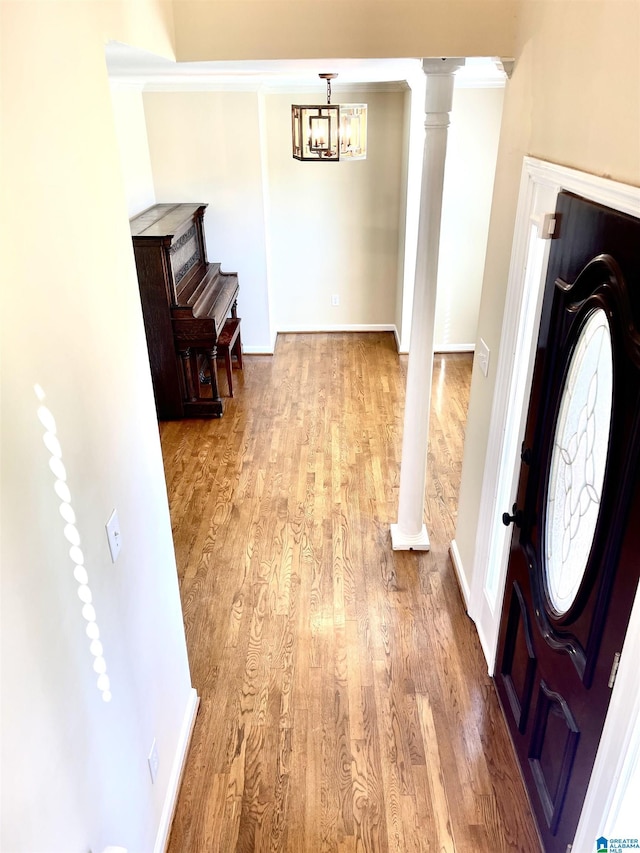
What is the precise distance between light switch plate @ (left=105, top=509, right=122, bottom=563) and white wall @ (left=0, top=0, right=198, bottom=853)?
3 cm

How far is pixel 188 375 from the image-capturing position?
5.06m

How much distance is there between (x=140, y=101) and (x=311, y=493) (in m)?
3.77

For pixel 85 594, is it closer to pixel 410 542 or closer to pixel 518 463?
pixel 518 463

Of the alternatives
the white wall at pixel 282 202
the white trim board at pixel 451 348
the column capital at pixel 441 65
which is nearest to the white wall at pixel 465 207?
the white trim board at pixel 451 348

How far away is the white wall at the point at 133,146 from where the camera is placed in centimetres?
473

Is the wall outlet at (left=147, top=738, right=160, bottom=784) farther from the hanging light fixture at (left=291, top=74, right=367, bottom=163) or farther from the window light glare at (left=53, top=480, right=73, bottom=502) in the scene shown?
the hanging light fixture at (left=291, top=74, right=367, bottom=163)

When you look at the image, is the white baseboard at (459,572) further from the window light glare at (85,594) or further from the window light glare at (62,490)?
the window light glare at (62,490)

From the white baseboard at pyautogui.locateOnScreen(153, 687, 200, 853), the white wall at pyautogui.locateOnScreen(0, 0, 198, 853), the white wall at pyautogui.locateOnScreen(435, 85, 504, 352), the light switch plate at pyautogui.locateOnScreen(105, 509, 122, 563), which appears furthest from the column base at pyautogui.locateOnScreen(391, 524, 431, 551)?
the white wall at pyautogui.locateOnScreen(435, 85, 504, 352)

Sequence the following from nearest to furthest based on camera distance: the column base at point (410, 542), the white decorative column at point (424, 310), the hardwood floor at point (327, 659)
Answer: the hardwood floor at point (327, 659)
the white decorative column at point (424, 310)
the column base at point (410, 542)

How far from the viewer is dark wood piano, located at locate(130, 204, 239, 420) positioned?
453 centimetres

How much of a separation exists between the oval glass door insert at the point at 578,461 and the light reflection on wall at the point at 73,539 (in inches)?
49.2

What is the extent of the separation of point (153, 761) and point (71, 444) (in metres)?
1.19

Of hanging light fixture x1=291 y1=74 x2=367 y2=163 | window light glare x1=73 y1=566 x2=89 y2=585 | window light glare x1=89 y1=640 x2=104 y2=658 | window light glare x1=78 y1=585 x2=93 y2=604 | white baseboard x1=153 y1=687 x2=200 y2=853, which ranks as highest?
hanging light fixture x1=291 y1=74 x2=367 y2=163

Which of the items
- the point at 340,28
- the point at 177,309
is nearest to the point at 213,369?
the point at 177,309
